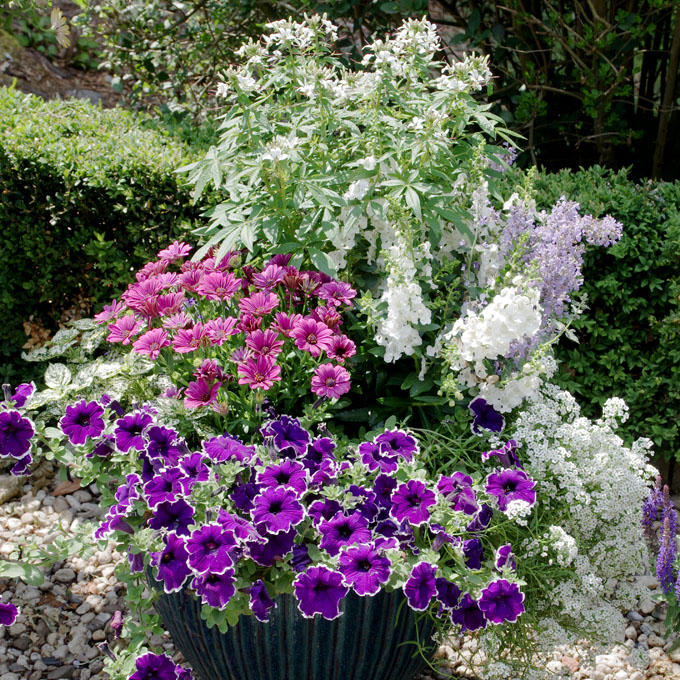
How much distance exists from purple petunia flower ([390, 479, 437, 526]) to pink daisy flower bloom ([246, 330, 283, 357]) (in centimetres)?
50

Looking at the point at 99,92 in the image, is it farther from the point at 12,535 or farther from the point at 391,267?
the point at 391,267

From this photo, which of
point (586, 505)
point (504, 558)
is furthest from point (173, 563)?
point (586, 505)

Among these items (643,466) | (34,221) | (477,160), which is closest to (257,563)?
(643,466)

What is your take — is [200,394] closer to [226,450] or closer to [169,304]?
[226,450]

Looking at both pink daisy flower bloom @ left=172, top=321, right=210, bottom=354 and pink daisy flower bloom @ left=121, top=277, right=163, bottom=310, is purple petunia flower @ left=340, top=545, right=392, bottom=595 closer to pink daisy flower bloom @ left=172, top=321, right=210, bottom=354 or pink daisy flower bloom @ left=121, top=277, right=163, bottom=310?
pink daisy flower bloom @ left=172, top=321, right=210, bottom=354

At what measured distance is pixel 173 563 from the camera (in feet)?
5.92

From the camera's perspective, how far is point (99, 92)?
24.2 feet

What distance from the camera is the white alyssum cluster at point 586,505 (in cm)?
207

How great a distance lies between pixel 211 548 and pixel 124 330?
0.80 m

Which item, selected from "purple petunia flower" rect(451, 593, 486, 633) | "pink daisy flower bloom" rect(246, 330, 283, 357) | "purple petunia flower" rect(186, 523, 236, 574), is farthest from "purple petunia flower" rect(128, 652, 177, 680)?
"pink daisy flower bloom" rect(246, 330, 283, 357)

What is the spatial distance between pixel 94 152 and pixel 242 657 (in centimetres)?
241

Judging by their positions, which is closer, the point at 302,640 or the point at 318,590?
the point at 318,590

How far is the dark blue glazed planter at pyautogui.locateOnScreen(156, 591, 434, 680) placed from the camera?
1.94 m

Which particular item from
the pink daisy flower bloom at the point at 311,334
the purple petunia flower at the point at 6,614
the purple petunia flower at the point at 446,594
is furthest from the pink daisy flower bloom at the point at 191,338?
the purple petunia flower at the point at 446,594
